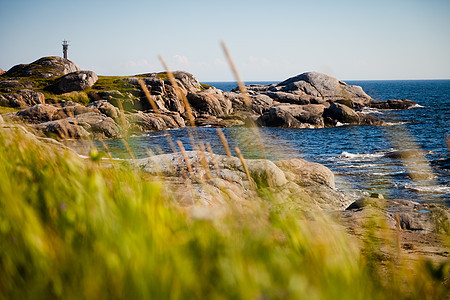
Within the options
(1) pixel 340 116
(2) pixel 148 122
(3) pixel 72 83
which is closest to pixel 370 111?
(1) pixel 340 116

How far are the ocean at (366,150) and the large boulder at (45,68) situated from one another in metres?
34.2

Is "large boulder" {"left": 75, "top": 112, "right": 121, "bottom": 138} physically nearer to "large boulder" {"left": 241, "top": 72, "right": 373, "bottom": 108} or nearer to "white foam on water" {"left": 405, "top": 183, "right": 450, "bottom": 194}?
"white foam on water" {"left": 405, "top": 183, "right": 450, "bottom": 194}

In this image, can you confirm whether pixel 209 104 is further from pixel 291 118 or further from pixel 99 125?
pixel 99 125

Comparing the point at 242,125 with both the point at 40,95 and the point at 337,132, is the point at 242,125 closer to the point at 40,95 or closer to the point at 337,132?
the point at 337,132

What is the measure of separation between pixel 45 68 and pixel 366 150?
55.9 metres

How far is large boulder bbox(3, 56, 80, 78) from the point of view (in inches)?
2394

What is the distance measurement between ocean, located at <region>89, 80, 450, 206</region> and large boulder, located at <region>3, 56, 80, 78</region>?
1348 inches

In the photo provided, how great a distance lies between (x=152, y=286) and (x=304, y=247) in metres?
0.82

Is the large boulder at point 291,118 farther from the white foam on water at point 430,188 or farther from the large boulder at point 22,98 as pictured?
the large boulder at point 22,98

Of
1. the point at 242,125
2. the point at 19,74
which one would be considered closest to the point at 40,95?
the point at 19,74

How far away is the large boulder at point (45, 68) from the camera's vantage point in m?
60.8

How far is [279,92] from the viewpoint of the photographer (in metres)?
55.9

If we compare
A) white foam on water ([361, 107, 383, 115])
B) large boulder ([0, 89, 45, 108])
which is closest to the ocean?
white foam on water ([361, 107, 383, 115])

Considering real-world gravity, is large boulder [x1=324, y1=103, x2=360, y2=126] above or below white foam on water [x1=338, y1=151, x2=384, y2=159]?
above
